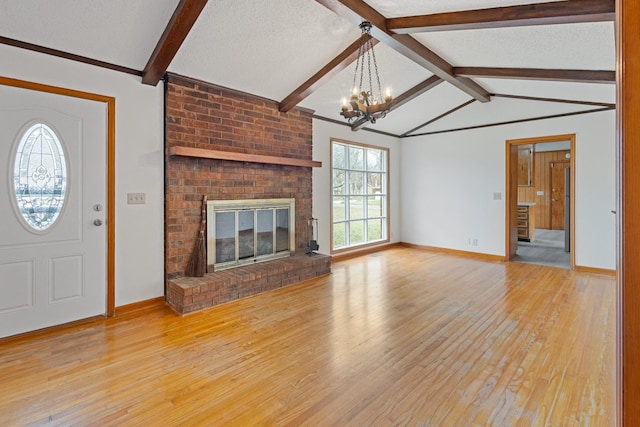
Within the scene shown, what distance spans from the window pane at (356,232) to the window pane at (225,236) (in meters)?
2.64

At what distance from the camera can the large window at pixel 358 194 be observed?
5863mm

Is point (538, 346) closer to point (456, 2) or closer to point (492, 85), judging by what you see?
point (456, 2)

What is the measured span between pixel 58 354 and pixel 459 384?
9.55ft

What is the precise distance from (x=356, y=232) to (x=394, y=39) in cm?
369

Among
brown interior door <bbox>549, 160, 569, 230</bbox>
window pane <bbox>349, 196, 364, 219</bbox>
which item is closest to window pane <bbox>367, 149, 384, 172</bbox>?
window pane <bbox>349, 196, 364, 219</bbox>

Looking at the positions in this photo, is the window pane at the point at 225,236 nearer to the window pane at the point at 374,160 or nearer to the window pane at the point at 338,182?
the window pane at the point at 338,182

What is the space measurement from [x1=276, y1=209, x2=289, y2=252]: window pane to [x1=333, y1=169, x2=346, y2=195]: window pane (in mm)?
1334

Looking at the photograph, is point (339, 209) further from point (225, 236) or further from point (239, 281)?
point (239, 281)

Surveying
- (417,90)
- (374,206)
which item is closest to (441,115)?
(417,90)

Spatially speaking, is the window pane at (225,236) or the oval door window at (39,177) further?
the window pane at (225,236)

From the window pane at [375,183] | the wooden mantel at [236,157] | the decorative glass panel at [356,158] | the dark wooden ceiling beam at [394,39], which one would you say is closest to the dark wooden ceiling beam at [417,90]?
the dark wooden ceiling beam at [394,39]

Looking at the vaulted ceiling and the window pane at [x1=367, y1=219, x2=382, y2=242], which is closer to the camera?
the vaulted ceiling

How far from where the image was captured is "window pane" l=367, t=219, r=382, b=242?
261 inches

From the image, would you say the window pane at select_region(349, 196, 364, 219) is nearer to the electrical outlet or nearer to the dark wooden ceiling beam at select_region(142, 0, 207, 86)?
the electrical outlet
